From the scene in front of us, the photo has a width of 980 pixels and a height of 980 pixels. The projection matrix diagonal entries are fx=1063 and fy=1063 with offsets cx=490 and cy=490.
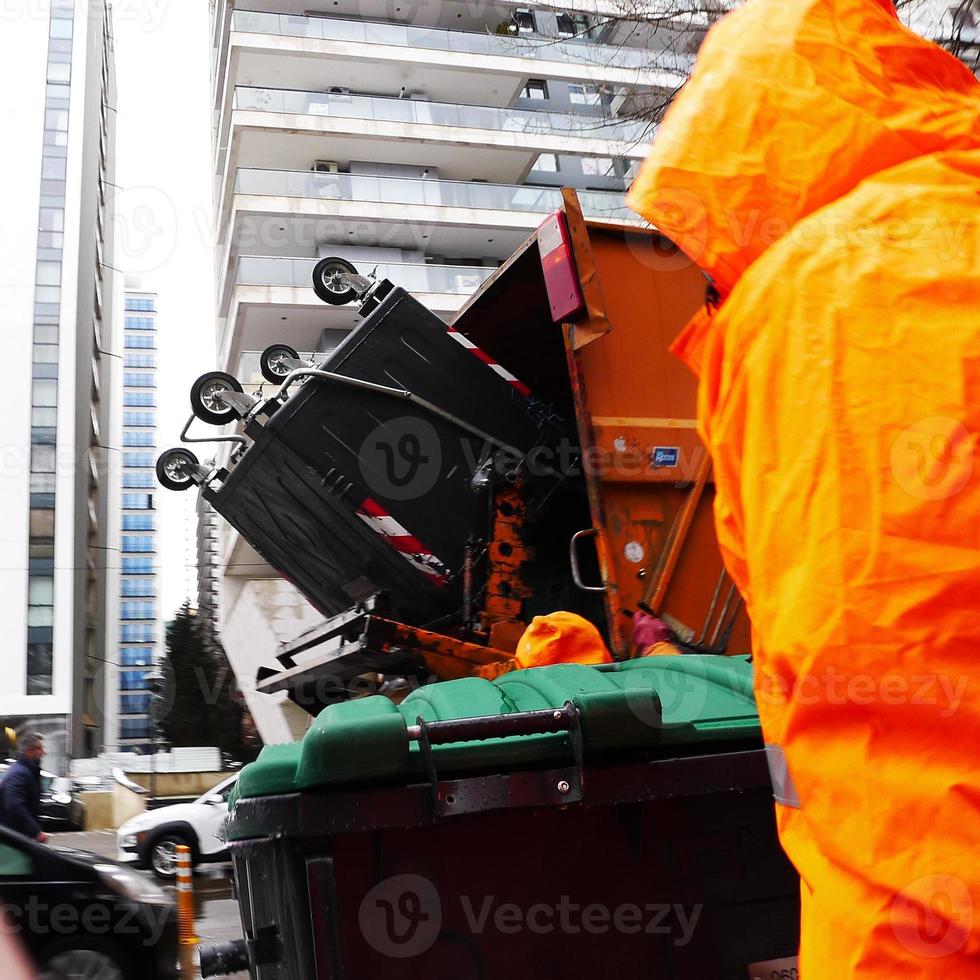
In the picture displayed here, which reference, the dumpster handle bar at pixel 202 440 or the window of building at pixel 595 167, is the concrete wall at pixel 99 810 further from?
the window of building at pixel 595 167

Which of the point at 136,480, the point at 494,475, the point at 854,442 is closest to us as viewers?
the point at 854,442

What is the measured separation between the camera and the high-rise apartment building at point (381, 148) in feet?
91.5

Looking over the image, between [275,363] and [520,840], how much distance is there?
4.20 meters

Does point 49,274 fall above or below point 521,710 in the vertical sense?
above

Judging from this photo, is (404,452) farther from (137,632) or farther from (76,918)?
(137,632)

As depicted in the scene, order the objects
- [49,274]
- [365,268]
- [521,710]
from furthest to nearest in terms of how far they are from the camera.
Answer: [49,274], [365,268], [521,710]

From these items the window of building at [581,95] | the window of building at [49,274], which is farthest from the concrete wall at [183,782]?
the window of building at [49,274]

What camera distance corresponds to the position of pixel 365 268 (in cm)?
2705

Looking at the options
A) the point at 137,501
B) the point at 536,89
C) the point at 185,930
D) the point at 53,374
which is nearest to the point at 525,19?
the point at 536,89

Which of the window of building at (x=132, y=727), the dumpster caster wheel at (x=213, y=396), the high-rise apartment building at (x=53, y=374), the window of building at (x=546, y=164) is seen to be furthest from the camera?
the window of building at (x=132, y=727)

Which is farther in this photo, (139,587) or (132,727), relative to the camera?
(139,587)

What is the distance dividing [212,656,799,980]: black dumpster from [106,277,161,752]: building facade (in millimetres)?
105104

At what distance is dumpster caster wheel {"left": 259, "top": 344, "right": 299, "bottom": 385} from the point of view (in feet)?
18.6

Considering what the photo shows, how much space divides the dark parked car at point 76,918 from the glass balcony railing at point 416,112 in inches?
1013
